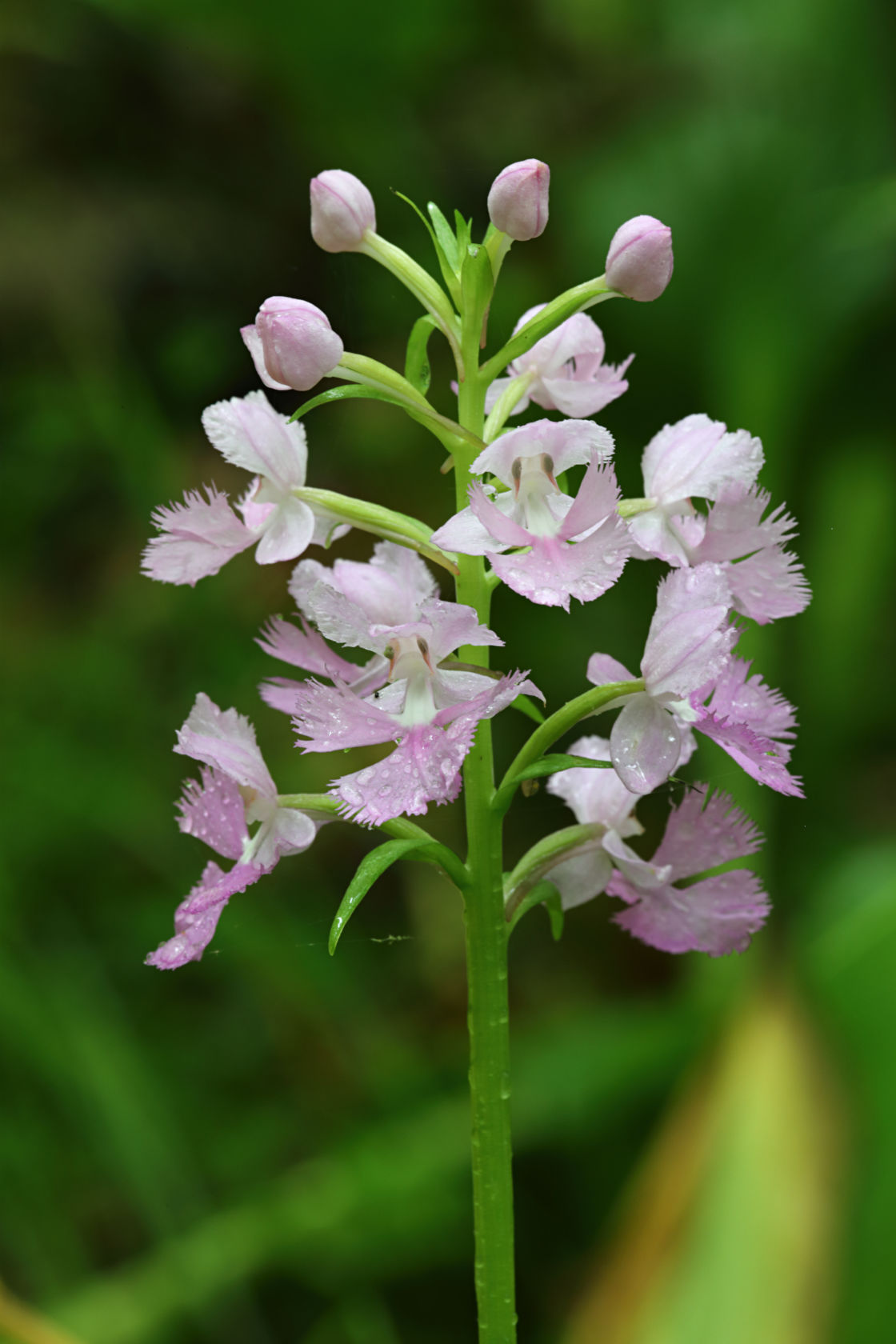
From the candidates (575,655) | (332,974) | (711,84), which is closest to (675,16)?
(711,84)

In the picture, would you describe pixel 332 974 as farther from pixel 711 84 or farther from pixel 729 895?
pixel 711 84

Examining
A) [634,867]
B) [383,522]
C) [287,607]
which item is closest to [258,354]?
[383,522]

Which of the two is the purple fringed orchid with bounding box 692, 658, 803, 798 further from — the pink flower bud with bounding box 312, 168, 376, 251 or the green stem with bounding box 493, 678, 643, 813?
the pink flower bud with bounding box 312, 168, 376, 251

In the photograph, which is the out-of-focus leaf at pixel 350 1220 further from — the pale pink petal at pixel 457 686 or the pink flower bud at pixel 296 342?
the pink flower bud at pixel 296 342

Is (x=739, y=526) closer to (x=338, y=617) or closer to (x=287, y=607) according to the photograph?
(x=338, y=617)

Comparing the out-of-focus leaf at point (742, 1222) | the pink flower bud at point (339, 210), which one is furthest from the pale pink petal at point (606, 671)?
the out-of-focus leaf at point (742, 1222)

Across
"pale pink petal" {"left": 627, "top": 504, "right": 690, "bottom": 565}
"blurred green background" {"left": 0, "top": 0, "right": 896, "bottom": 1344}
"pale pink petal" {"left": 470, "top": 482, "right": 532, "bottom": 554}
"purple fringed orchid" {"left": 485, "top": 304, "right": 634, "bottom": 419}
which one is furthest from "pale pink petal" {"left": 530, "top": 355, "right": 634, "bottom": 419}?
"blurred green background" {"left": 0, "top": 0, "right": 896, "bottom": 1344}

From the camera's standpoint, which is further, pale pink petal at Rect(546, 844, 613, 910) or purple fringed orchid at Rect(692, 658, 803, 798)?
pale pink petal at Rect(546, 844, 613, 910)
